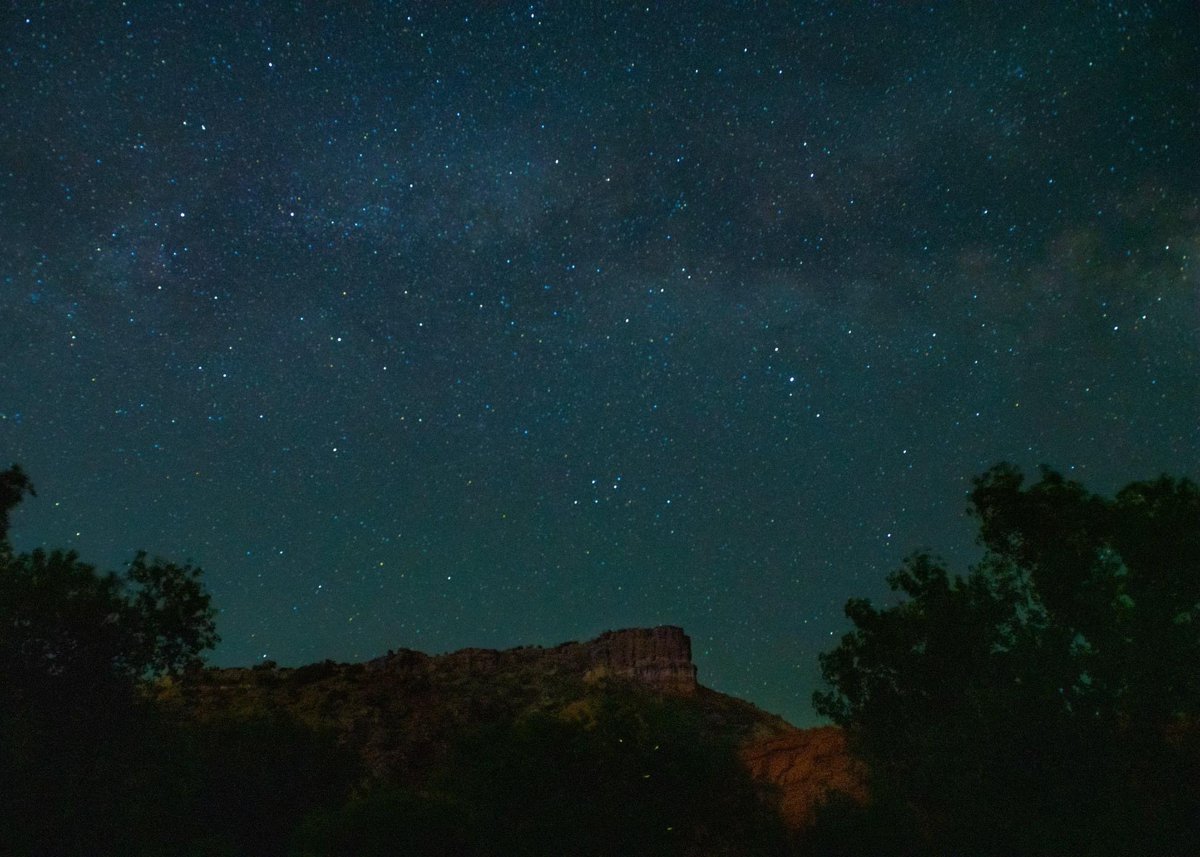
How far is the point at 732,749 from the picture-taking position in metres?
32.7

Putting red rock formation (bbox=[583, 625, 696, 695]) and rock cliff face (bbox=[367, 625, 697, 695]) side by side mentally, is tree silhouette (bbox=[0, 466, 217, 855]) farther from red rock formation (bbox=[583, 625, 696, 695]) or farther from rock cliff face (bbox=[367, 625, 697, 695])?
red rock formation (bbox=[583, 625, 696, 695])

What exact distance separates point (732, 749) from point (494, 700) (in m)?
35.2

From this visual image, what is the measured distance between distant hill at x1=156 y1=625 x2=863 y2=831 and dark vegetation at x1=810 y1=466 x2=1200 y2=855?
Result: 429 cm

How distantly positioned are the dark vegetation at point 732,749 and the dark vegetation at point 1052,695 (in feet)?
0.20

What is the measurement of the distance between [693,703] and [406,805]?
176 ft

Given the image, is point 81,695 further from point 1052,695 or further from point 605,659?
point 605,659

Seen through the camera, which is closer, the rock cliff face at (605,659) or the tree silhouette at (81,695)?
the tree silhouette at (81,695)

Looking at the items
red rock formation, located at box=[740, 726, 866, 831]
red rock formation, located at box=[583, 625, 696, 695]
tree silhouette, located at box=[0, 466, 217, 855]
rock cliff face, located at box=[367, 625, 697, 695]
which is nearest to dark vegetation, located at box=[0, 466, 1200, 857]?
tree silhouette, located at box=[0, 466, 217, 855]

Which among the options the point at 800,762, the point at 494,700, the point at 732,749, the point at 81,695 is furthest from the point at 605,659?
the point at 81,695

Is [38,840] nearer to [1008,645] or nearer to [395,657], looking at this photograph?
[1008,645]

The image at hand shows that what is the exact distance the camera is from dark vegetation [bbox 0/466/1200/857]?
22.1 meters

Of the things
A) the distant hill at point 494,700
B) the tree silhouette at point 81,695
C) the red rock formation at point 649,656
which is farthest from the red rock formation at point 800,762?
the red rock formation at point 649,656

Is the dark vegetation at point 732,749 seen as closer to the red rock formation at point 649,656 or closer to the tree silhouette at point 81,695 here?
the tree silhouette at point 81,695

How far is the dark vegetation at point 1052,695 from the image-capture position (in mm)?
24047
